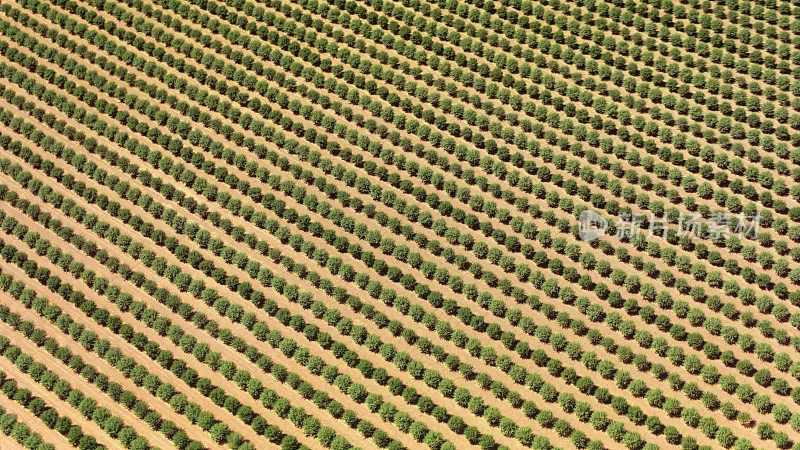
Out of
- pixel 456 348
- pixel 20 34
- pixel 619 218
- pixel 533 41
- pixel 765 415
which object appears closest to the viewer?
pixel 765 415

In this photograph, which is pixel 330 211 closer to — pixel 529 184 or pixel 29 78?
pixel 529 184

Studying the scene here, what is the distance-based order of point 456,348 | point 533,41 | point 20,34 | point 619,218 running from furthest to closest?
1. point 20,34
2. point 533,41
3. point 619,218
4. point 456,348

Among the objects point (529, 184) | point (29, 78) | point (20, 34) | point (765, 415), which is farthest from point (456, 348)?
point (20, 34)

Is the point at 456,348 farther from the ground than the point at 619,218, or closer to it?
closer to it

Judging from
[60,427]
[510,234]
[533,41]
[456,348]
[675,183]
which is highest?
[533,41]

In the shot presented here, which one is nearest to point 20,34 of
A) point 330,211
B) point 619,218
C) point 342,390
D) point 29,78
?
point 29,78

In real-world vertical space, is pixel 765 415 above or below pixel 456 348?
above

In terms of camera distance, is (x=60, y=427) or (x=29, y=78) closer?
(x=60, y=427)

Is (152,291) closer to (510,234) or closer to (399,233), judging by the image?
(399,233)

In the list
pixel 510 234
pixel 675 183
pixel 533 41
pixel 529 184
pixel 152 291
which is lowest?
pixel 152 291
